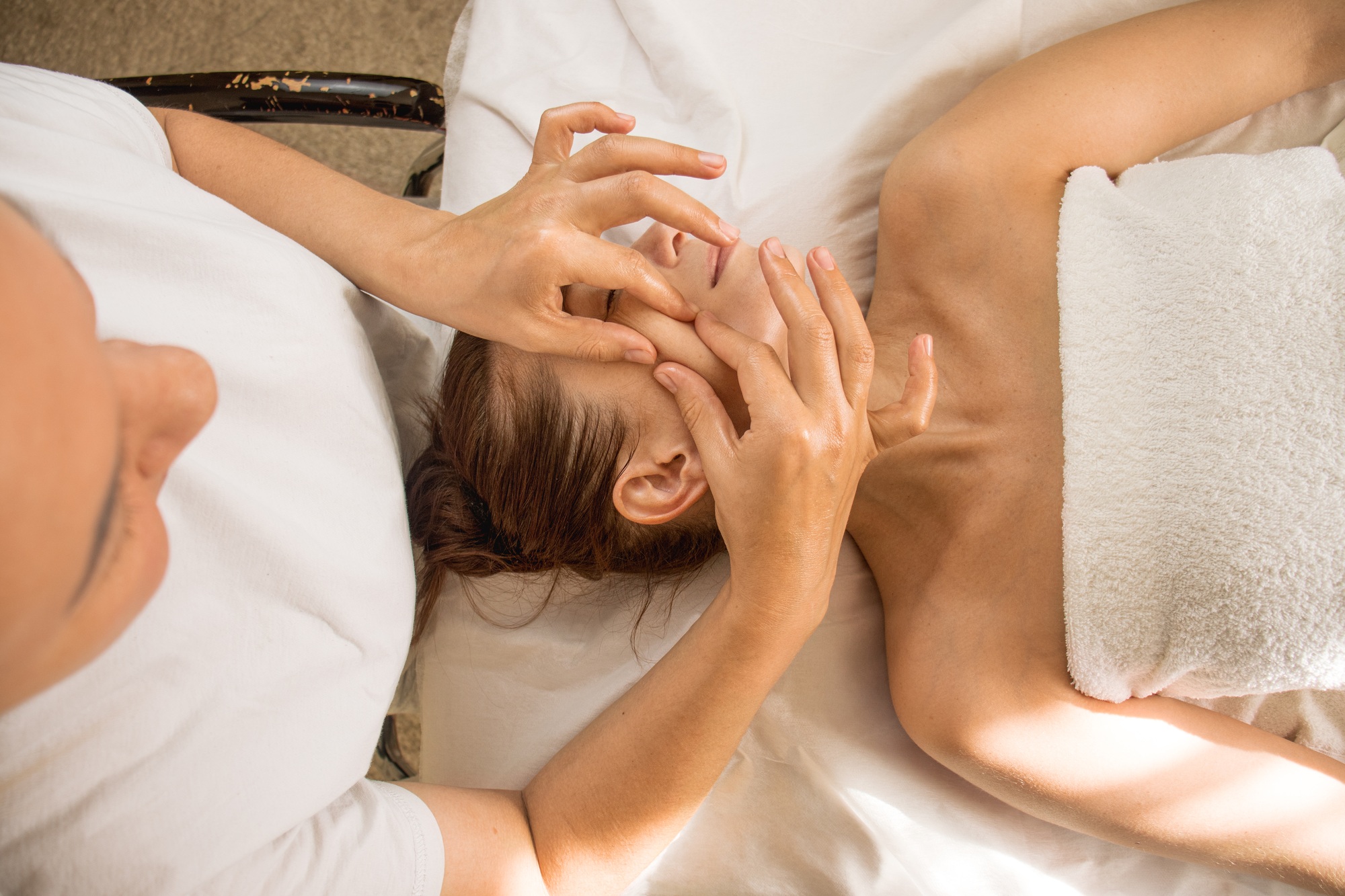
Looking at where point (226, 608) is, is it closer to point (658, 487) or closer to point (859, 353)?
point (658, 487)

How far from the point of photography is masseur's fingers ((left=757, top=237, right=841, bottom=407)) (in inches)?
27.0

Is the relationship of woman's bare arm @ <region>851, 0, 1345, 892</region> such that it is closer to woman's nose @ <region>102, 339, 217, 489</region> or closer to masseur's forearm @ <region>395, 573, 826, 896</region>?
masseur's forearm @ <region>395, 573, 826, 896</region>

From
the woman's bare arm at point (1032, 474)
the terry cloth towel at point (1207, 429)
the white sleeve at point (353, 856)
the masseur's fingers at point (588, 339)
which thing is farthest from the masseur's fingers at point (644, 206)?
the white sleeve at point (353, 856)

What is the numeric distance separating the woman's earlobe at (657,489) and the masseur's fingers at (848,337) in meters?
0.19

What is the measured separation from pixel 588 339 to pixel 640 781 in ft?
1.67

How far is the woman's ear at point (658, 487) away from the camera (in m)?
0.79

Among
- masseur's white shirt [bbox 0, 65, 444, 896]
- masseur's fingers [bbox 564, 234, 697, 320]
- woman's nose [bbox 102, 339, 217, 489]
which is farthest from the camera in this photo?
masseur's fingers [bbox 564, 234, 697, 320]

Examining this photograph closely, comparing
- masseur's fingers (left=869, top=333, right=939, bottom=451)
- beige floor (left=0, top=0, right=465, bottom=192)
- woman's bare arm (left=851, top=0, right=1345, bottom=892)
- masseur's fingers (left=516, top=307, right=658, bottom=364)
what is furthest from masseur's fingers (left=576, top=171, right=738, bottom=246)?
beige floor (left=0, top=0, right=465, bottom=192)

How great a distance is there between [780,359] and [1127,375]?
0.42m

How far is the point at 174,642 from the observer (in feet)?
2.07

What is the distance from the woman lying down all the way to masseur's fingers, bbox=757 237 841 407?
0.04ft

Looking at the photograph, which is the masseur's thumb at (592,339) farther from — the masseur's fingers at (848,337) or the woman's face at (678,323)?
the masseur's fingers at (848,337)

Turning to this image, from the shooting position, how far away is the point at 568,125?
0.80 m

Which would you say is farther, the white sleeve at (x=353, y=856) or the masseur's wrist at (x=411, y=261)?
the masseur's wrist at (x=411, y=261)
